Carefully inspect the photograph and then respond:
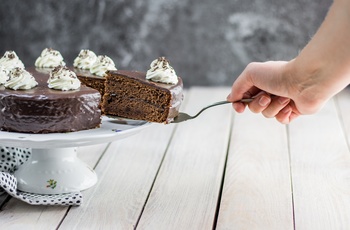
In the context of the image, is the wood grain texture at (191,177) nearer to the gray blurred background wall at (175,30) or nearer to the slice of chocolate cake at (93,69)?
the slice of chocolate cake at (93,69)

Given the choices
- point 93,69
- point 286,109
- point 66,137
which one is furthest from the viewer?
point 93,69

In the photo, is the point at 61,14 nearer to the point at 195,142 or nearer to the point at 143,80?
the point at 195,142

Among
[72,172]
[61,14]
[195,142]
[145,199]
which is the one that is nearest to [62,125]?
[72,172]

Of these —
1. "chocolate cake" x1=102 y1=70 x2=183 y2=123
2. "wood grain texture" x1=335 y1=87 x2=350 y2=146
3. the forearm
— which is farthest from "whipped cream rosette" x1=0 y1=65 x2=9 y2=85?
"wood grain texture" x1=335 y1=87 x2=350 y2=146

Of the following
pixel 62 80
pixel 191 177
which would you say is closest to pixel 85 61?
pixel 62 80

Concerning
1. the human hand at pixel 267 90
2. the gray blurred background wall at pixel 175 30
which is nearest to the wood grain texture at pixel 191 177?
A: the human hand at pixel 267 90

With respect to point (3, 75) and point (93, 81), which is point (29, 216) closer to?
point (3, 75)
